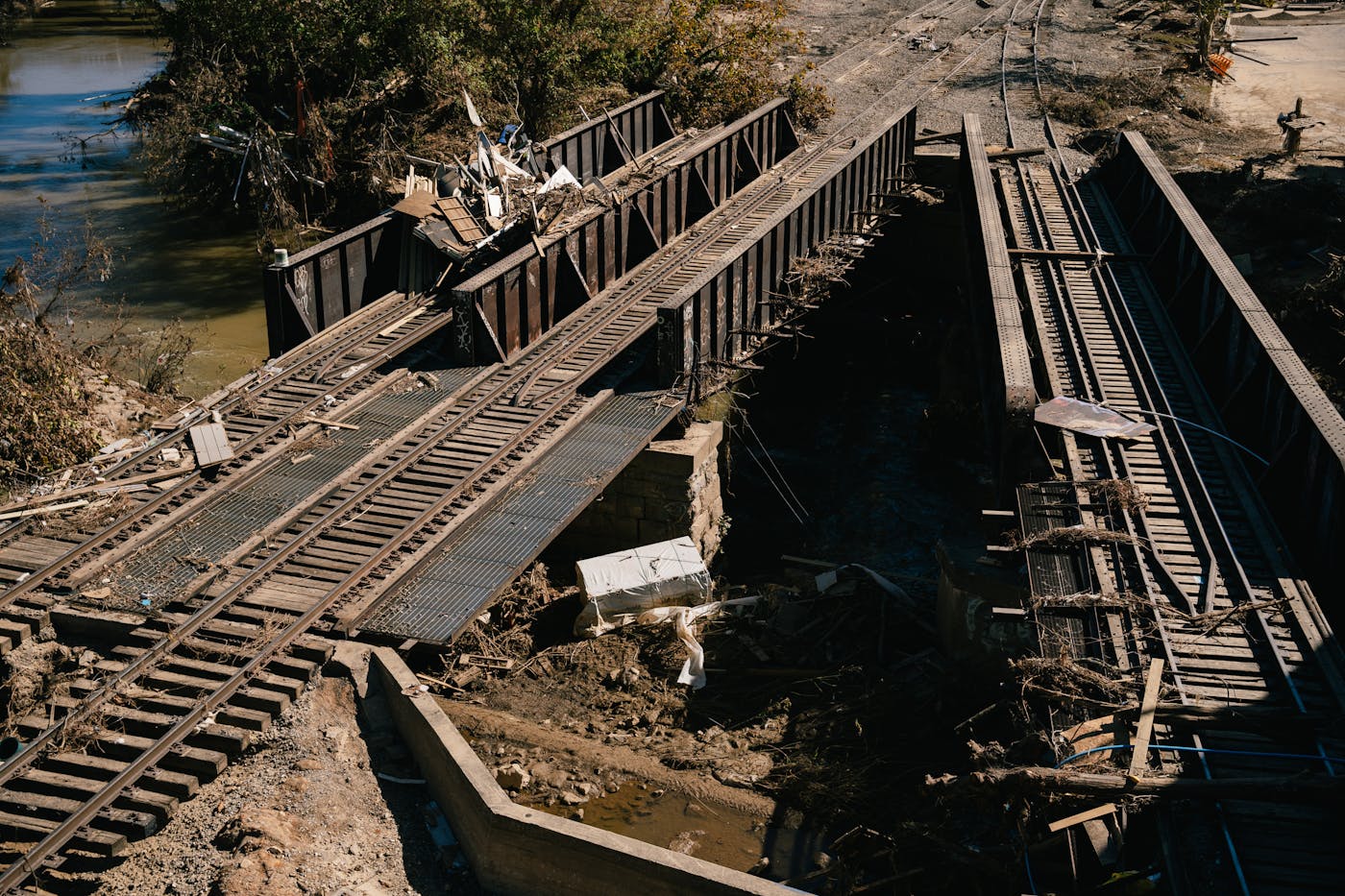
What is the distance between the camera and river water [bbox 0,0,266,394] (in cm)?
2308

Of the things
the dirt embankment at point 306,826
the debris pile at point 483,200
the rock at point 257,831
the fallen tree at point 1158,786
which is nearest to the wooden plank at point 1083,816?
the fallen tree at point 1158,786

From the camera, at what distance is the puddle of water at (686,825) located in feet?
34.0

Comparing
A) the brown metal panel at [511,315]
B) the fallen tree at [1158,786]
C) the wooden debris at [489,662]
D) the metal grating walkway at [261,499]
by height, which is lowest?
the wooden debris at [489,662]

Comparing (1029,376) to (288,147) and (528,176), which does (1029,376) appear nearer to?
(528,176)

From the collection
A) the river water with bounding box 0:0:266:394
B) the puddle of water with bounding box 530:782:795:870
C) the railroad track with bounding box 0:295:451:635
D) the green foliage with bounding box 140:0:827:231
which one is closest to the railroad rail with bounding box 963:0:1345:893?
the puddle of water with bounding box 530:782:795:870

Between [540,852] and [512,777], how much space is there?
178 centimetres

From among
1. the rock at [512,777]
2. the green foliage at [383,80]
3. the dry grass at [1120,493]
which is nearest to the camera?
the rock at [512,777]

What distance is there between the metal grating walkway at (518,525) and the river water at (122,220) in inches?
376

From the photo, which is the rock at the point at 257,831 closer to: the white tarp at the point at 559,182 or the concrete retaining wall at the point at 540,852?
the concrete retaining wall at the point at 540,852

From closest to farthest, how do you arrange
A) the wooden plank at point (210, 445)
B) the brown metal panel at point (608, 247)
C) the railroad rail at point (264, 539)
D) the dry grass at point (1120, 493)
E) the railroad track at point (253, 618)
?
the railroad track at point (253, 618) < the railroad rail at point (264, 539) < the dry grass at point (1120, 493) < the wooden plank at point (210, 445) < the brown metal panel at point (608, 247)

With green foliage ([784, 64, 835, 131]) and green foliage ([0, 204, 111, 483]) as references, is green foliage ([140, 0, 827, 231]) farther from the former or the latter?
green foliage ([0, 204, 111, 483])

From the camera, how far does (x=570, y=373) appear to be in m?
15.1

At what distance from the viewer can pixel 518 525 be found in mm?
12062

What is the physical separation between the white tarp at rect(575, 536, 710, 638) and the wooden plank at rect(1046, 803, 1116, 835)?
19.8ft
